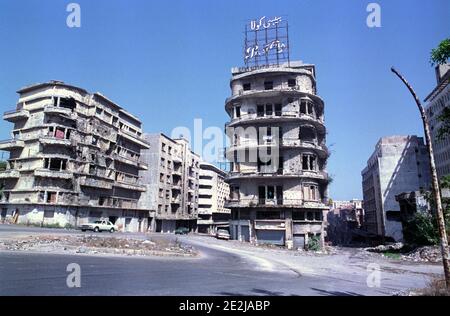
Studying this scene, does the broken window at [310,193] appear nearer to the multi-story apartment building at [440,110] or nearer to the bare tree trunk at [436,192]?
the multi-story apartment building at [440,110]

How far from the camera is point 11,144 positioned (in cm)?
5191

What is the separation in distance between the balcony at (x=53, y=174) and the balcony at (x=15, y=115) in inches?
452

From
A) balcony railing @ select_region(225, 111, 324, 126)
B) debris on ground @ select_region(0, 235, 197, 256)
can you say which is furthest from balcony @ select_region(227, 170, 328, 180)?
debris on ground @ select_region(0, 235, 197, 256)

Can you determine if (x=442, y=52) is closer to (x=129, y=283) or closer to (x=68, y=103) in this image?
(x=129, y=283)

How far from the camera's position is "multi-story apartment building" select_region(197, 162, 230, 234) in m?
94.7

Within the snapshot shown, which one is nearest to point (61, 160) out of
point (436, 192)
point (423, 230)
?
point (423, 230)

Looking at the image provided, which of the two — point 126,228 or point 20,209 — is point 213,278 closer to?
point 20,209

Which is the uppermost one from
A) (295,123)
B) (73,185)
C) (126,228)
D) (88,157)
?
(295,123)

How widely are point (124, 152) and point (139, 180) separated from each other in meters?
8.12

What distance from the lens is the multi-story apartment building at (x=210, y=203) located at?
94.7 metres

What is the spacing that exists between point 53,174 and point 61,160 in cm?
301

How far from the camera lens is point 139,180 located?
68.4 metres

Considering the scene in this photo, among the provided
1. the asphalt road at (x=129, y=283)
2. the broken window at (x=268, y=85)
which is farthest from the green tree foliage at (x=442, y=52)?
the broken window at (x=268, y=85)
